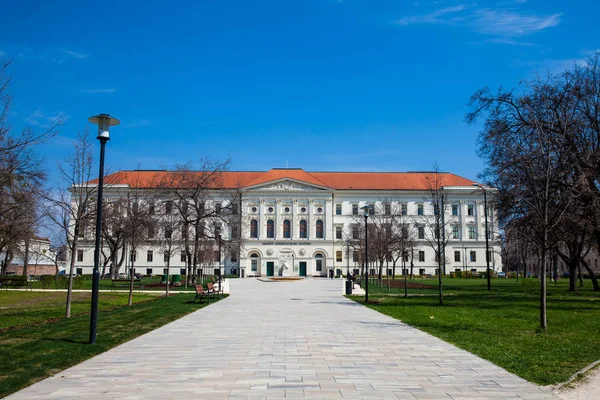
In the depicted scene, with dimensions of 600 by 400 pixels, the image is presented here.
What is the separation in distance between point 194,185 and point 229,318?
91.2 feet

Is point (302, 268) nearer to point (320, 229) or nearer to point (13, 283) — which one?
point (320, 229)

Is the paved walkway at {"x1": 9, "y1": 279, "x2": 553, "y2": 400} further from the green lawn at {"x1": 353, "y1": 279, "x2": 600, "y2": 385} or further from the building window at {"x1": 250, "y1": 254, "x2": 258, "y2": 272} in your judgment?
the building window at {"x1": 250, "y1": 254, "x2": 258, "y2": 272}

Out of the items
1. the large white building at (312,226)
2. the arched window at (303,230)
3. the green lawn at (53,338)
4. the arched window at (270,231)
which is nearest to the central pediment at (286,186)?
the large white building at (312,226)

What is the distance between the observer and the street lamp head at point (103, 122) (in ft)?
39.8

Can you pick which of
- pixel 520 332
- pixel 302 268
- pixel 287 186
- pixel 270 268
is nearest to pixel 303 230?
pixel 302 268

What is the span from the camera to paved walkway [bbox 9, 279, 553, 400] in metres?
7.21

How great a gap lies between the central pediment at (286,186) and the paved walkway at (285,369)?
73.6m

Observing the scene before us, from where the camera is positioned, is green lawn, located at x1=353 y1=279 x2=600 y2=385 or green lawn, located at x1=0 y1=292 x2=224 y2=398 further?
green lawn, located at x1=353 y1=279 x2=600 y2=385

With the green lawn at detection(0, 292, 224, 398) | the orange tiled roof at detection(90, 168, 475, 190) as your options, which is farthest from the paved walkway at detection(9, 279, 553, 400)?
the orange tiled roof at detection(90, 168, 475, 190)

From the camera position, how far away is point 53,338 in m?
12.4

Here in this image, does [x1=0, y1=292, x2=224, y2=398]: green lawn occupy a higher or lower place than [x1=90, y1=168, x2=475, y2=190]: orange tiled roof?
lower

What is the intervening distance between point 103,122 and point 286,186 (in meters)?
76.1

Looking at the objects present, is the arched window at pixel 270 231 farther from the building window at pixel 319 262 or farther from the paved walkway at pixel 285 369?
the paved walkway at pixel 285 369

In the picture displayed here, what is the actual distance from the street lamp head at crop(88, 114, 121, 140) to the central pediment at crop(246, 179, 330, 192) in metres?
75.4
